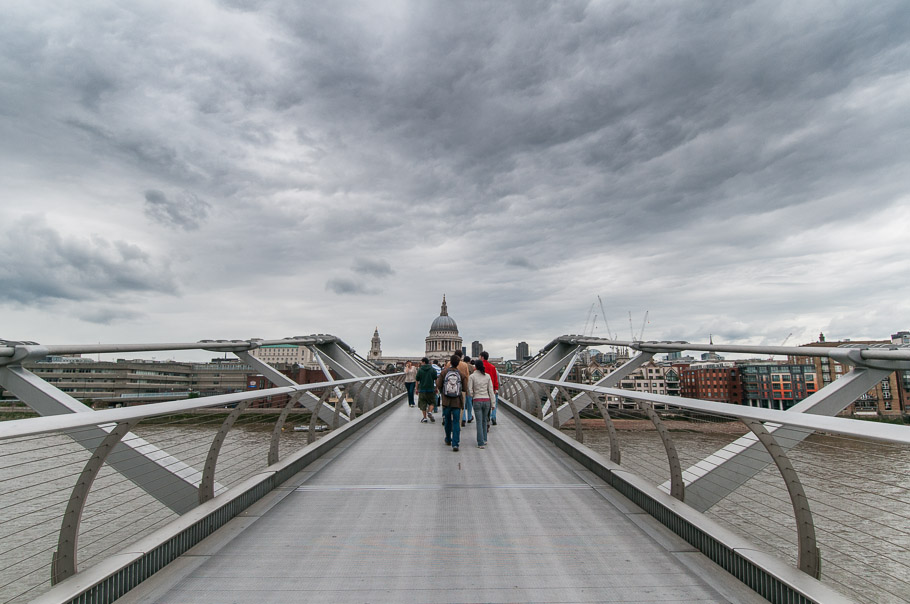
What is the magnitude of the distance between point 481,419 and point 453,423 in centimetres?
56

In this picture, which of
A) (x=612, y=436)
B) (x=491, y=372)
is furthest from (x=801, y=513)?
(x=491, y=372)

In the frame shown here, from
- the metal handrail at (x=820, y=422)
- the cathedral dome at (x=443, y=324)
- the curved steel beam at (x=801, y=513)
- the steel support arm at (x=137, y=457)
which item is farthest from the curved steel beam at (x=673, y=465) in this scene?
the cathedral dome at (x=443, y=324)

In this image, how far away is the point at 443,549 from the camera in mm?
3465

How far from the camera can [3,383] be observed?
617 centimetres

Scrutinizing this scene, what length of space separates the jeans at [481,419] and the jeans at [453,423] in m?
0.31

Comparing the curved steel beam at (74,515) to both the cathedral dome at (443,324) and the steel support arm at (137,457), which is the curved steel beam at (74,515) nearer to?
the steel support arm at (137,457)

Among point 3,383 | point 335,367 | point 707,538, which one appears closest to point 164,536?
point 707,538

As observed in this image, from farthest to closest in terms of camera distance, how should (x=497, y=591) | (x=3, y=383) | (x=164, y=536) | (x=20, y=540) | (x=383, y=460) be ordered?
1. (x=20, y=540)
2. (x=383, y=460)
3. (x=3, y=383)
4. (x=164, y=536)
5. (x=497, y=591)

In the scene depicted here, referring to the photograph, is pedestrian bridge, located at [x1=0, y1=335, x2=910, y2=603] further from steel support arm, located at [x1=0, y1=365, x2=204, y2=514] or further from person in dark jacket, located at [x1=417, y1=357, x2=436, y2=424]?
person in dark jacket, located at [x1=417, y1=357, x2=436, y2=424]

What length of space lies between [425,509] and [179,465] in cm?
251

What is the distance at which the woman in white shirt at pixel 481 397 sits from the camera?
769 cm

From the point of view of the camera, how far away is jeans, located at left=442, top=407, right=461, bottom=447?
7254mm


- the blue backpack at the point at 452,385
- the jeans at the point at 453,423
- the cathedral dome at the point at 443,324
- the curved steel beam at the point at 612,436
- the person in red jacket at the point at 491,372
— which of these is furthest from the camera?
the cathedral dome at the point at 443,324

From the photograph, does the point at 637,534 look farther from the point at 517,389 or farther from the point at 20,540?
the point at 20,540
